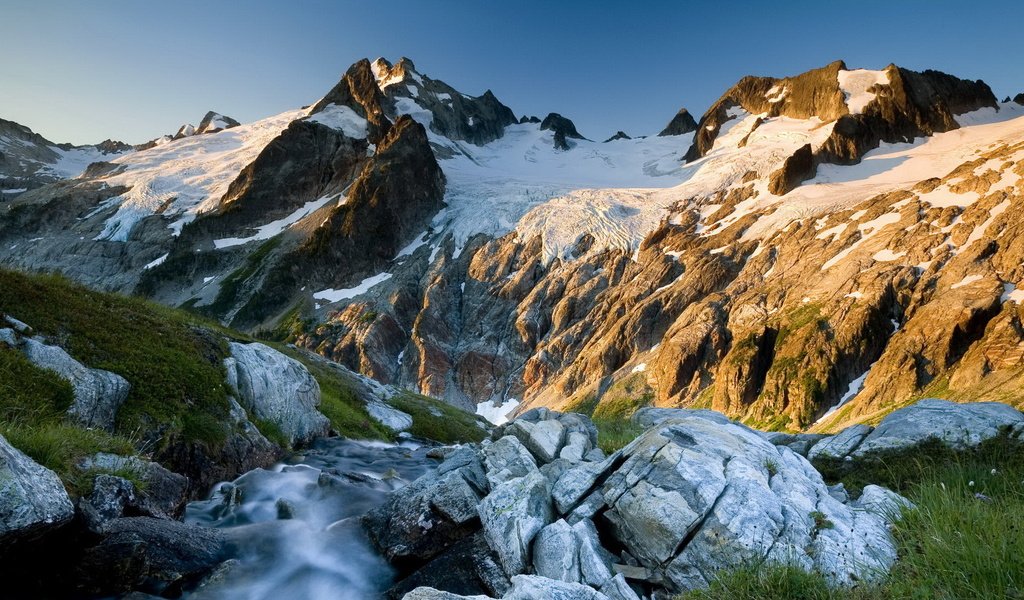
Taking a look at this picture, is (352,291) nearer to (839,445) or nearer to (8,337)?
(8,337)

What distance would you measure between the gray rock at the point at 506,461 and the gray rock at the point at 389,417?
19474 mm

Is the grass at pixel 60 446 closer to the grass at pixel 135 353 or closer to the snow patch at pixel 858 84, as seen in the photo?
the grass at pixel 135 353

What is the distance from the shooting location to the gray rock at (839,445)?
1561 cm

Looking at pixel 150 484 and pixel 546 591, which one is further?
pixel 150 484

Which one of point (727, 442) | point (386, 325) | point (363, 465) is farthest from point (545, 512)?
point (386, 325)

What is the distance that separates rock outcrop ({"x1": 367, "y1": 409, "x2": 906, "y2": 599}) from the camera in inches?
349

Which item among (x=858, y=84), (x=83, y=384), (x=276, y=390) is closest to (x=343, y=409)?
(x=276, y=390)

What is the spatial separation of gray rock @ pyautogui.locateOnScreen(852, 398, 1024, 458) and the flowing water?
1387cm

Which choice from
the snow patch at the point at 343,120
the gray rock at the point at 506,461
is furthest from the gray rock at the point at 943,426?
the snow patch at the point at 343,120

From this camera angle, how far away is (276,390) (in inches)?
917

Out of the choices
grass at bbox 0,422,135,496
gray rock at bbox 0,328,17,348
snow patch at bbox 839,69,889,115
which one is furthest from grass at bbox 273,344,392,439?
snow patch at bbox 839,69,889,115

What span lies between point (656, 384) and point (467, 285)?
54.0m

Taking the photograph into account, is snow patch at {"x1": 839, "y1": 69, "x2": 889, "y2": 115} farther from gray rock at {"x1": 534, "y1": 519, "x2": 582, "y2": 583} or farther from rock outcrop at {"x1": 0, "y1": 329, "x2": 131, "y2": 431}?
rock outcrop at {"x1": 0, "y1": 329, "x2": 131, "y2": 431}

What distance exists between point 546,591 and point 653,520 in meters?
3.58
